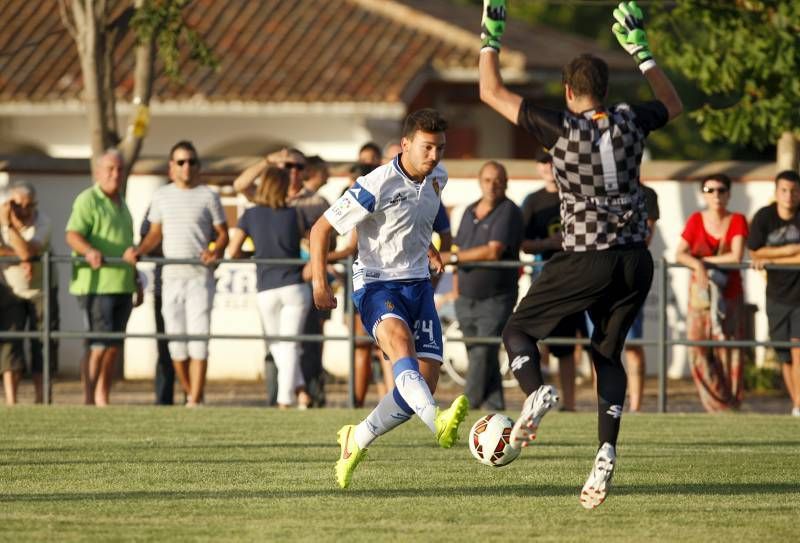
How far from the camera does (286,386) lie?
46.2 feet

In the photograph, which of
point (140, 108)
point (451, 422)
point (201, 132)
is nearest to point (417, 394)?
point (451, 422)

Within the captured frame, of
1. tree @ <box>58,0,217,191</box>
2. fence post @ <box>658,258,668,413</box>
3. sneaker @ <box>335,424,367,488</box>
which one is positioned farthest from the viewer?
tree @ <box>58,0,217,191</box>

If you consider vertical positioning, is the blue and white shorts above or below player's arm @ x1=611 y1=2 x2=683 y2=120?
below

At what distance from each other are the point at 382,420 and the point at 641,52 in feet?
7.23

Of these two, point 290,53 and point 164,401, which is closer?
point 164,401

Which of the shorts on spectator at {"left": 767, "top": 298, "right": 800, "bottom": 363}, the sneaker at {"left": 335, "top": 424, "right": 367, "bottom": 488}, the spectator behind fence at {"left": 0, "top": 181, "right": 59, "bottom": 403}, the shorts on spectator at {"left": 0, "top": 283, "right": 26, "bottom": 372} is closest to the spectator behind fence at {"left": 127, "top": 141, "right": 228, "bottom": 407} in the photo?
the spectator behind fence at {"left": 0, "top": 181, "right": 59, "bottom": 403}

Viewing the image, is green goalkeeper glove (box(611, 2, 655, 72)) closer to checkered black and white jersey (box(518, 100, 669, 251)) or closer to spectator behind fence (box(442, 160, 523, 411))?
checkered black and white jersey (box(518, 100, 669, 251))

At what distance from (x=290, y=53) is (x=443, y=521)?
19.7 m

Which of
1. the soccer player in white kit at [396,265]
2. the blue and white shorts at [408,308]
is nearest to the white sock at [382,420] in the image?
the soccer player in white kit at [396,265]

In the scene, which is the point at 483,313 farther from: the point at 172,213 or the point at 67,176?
the point at 67,176

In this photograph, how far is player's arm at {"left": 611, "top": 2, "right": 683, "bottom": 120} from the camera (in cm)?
826

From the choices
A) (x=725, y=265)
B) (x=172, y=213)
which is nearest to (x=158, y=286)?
(x=172, y=213)

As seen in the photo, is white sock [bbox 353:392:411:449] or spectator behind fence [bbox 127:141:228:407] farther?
spectator behind fence [bbox 127:141:228:407]

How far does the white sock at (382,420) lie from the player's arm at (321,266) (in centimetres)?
57
